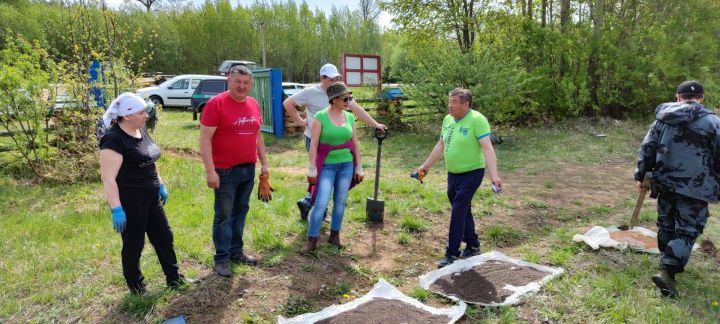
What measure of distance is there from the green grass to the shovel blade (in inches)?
5.9

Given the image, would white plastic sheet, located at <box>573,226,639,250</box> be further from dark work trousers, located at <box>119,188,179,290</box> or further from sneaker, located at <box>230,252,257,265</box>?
dark work trousers, located at <box>119,188,179,290</box>

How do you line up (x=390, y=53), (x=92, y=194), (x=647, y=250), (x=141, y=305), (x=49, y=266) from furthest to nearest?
(x=390, y=53) < (x=92, y=194) < (x=647, y=250) < (x=49, y=266) < (x=141, y=305)

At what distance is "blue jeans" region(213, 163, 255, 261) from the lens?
12.2ft

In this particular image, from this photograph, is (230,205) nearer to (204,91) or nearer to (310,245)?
(310,245)

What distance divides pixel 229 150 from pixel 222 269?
993 millimetres

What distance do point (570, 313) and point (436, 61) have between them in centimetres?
922

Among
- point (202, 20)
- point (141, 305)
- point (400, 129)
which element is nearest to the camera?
point (141, 305)

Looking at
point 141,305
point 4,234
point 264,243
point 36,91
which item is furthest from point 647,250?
point 36,91

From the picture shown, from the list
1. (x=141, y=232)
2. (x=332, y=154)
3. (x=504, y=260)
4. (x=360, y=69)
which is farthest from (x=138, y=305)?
(x=360, y=69)

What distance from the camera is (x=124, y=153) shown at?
9.80 ft

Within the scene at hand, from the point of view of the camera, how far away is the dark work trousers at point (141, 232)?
3.11 m

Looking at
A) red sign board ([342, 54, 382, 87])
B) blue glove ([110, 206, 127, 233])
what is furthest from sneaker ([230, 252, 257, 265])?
red sign board ([342, 54, 382, 87])

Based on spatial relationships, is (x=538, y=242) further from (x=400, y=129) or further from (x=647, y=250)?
(x=400, y=129)

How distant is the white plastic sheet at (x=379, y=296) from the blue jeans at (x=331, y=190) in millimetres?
853
